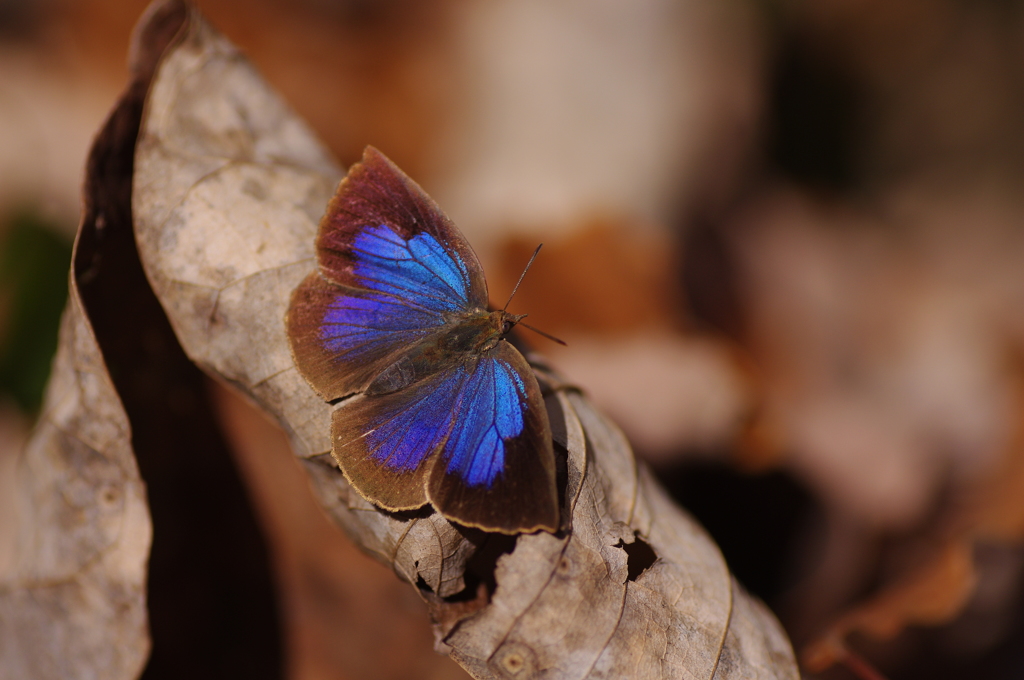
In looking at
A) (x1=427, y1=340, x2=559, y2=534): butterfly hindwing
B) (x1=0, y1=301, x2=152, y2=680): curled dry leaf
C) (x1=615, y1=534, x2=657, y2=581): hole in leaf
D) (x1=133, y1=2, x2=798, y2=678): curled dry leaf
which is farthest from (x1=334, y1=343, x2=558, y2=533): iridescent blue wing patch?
(x1=0, y1=301, x2=152, y2=680): curled dry leaf

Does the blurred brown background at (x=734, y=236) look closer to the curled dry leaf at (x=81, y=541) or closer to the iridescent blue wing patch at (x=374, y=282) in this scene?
the curled dry leaf at (x=81, y=541)

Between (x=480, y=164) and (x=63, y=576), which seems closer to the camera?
(x=63, y=576)

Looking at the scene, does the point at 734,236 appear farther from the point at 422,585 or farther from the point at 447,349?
the point at 422,585

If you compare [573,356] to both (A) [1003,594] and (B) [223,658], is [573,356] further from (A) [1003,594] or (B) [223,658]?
(A) [1003,594]

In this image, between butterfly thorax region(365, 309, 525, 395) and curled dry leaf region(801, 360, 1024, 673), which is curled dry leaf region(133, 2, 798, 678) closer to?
butterfly thorax region(365, 309, 525, 395)

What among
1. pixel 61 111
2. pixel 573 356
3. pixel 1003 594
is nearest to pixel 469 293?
pixel 573 356

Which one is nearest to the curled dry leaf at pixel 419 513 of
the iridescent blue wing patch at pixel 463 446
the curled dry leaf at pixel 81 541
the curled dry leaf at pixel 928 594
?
the iridescent blue wing patch at pixel 463 446
